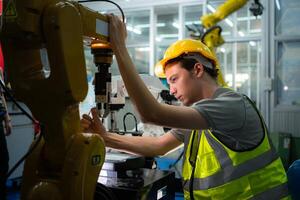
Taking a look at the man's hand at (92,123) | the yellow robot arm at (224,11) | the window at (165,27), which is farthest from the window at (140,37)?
the man's hand at (92,123)

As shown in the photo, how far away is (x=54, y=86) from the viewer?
1.08 m

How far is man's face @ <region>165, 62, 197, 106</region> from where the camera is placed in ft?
5.45

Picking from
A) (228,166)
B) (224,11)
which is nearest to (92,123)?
(228,166)

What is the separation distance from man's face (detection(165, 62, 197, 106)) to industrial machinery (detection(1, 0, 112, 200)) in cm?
55

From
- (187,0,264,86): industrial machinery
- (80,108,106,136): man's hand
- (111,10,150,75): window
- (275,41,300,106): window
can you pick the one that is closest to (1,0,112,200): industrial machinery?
(80,108,106,136): man's hand

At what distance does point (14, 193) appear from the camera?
4.80m

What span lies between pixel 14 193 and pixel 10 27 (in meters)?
4.29

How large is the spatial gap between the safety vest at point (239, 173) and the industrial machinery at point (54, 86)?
602mm

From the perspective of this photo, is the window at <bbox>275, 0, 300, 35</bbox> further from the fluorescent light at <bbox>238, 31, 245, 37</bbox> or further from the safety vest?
the safety vest

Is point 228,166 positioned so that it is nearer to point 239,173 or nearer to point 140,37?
point 239,173

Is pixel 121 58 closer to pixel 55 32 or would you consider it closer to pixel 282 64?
pixel 55 32

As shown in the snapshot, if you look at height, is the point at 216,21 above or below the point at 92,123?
above

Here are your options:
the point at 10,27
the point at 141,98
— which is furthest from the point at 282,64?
the point at 10,27

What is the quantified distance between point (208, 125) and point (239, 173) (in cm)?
30
